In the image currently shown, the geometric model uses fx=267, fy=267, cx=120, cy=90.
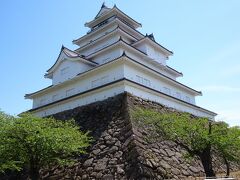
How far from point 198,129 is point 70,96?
10.1m

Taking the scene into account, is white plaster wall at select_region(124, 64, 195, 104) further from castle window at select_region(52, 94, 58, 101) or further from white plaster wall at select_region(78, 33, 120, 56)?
castle window at select_region(52, 94, 58, 101)

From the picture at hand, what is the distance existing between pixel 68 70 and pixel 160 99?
25.4ft

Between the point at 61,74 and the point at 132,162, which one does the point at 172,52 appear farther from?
the point at 132,162

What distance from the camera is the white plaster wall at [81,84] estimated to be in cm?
1764

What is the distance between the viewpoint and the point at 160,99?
61.9 feet

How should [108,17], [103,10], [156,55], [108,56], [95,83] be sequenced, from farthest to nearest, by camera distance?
[103,10] → [108,17] → [156,55] → [108,56] → [95,83]

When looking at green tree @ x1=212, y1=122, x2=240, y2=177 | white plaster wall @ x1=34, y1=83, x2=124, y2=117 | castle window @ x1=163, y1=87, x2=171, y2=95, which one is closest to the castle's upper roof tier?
castle window @ x1=163, y1=87, x2=171, y2=95

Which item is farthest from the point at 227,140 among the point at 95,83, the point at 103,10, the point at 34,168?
the point at 103,10

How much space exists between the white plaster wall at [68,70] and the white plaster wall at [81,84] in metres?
1.05

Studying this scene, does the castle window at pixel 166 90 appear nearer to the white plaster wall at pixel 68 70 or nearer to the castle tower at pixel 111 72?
the castle tower at pixel 111 72

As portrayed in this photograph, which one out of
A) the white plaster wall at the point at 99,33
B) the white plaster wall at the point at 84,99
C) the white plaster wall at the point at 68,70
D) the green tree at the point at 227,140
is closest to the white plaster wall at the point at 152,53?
the white plaster wall at the point at 99,33

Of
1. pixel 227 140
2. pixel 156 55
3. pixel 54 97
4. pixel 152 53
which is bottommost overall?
pixel 227 140

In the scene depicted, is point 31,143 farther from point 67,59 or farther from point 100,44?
point 100,44

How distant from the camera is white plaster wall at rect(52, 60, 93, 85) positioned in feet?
67.8
